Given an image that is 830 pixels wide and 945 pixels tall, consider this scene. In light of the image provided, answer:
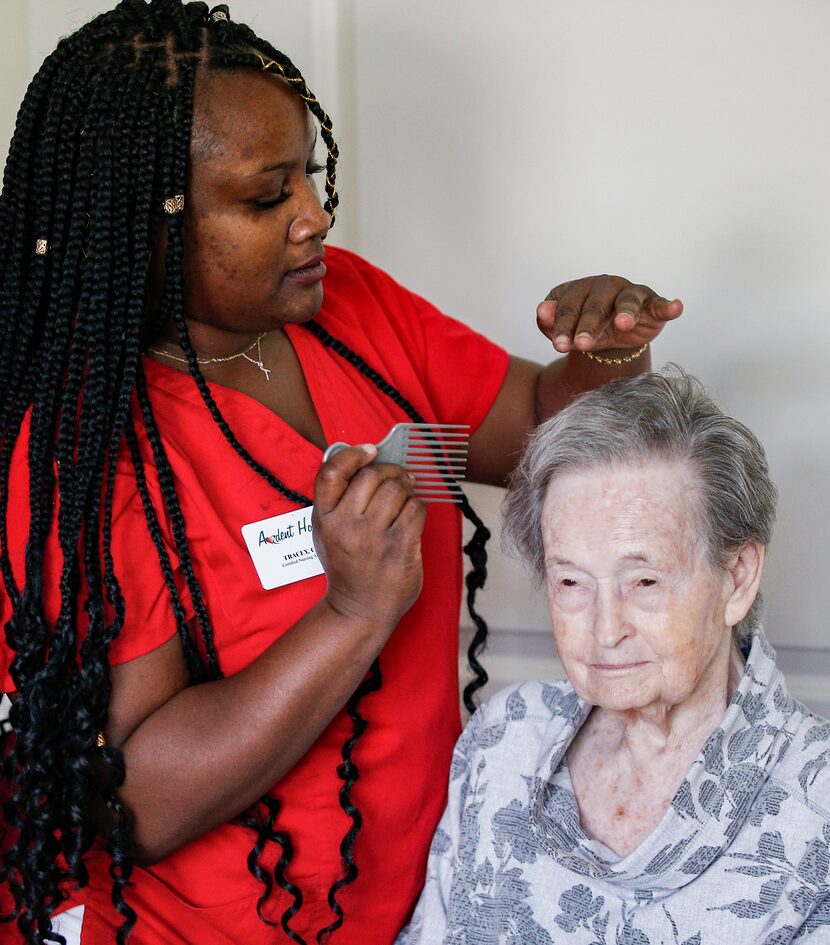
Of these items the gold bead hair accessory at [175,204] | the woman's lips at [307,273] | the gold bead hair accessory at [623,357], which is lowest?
the gold bead hair accessory at [623,357]

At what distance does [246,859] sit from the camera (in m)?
1.39

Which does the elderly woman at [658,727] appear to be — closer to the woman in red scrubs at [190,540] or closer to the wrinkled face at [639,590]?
the wrinkled face at [639,590]

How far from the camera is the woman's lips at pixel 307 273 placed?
1.41 meters

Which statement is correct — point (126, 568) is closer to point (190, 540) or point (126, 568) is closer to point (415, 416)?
point (190, 540)

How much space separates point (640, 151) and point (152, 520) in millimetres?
1069

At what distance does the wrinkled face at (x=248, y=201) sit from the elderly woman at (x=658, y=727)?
1.19 feet

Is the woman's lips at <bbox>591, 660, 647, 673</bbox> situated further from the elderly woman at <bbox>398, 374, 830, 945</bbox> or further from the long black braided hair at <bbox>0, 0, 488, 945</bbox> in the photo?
the long black braided hair at <bbox>0, 0, 488, 945</bbox>

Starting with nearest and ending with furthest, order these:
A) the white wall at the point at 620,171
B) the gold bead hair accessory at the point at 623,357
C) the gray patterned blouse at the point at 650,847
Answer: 1. the gray patterned blouse at the point at 650,847
2. the gold bead hair accessory at the point at 623,357
3. the white wall at the point at 620,171

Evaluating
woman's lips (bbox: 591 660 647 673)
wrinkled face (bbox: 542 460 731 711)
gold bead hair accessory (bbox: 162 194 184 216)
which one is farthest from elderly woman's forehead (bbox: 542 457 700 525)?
gold bead hair accessory (bbox: 162 194 184 216)

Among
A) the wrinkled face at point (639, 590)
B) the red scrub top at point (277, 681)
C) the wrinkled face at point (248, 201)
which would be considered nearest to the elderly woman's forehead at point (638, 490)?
the wrinkled face at point (639, 590)

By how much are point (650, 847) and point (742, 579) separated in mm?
310

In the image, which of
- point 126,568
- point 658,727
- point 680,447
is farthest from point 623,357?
point 126,568

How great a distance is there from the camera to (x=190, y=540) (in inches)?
54.9

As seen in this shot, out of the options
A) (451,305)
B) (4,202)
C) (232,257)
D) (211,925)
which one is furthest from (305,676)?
(451,305)
